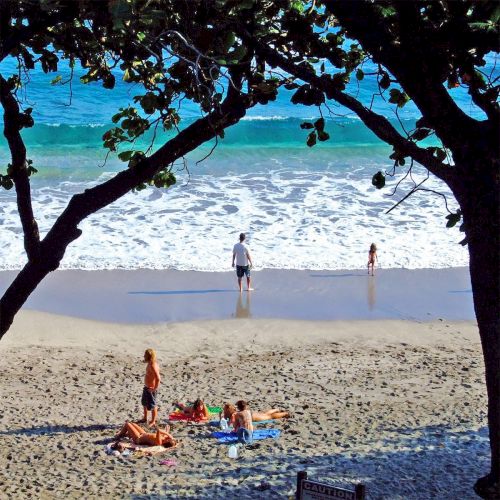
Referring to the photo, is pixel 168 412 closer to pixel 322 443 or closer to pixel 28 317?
pixel 322 443

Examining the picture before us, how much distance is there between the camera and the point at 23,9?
25.2 ft

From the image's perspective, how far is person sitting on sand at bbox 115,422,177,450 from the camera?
33.2 feet

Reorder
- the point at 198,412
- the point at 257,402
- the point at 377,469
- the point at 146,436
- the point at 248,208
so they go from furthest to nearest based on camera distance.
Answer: the point at 248,208, the point at 257,402, the point at 198,412, the point at 146,436, the point at 377,469

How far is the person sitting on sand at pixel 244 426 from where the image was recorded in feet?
33.3

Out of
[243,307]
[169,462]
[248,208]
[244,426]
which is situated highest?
[248,208]

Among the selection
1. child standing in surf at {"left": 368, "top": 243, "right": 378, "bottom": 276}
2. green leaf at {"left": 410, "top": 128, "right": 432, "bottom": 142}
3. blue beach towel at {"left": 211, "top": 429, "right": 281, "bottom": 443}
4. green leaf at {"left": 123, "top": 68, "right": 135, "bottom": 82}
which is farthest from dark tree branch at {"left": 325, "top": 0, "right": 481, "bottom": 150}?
child standing in surf at {"left": 368, "top": 243, "right": 378, "bottom": 276}

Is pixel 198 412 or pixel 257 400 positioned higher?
pixel 257 400

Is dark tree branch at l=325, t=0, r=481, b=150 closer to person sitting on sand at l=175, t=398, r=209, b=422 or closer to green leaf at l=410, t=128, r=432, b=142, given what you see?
green leaf at l=410, t=128, r=432, b=142

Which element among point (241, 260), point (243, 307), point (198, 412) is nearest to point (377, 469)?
point (198, 412)

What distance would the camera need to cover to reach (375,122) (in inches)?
256

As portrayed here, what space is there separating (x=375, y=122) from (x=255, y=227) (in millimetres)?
14441

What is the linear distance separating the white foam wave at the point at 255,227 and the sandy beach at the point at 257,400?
2259 millimetres

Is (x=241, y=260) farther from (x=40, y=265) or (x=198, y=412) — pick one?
(x=40, y=265)

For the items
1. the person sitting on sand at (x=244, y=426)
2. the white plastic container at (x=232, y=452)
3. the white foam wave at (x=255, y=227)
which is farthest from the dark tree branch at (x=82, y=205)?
the white foam wave at (x=255, y=227)
